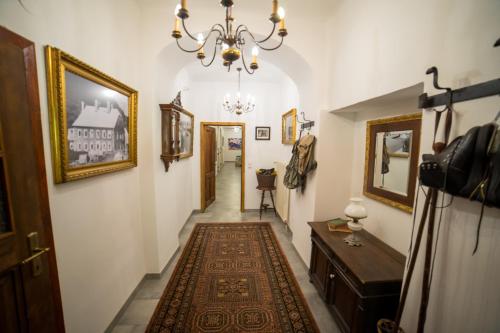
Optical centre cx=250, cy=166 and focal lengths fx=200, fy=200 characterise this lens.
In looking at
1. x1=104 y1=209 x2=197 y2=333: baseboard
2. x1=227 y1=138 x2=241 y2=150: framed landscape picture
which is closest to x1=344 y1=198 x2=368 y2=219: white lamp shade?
x1=104 y1=209 x2=197 y2=333: baseboard

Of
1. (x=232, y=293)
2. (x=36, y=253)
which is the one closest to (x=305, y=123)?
(x=232, y=293)

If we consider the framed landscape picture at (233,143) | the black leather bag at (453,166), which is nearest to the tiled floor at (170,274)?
the black leather bag at (453,166)

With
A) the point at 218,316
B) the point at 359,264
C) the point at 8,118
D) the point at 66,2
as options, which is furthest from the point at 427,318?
the point at 66,2

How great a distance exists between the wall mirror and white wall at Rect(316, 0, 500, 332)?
19 centimetres

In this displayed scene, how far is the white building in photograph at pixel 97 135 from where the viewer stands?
4.43ft

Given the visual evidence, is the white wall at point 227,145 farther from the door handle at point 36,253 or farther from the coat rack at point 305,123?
the door handle at point 36,253

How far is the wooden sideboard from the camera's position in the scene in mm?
1417

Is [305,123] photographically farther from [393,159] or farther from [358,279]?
[358,279]

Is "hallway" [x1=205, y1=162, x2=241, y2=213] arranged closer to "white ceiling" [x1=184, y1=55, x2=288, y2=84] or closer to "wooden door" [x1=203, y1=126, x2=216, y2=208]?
"wooden door" [x1=203, y1=126, x2=216, y2=208]

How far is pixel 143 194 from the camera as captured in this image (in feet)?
7.47

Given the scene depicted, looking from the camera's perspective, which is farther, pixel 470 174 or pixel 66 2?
pixel 66 2

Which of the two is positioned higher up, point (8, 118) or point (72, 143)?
point (8, 118)

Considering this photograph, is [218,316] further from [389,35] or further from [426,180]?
[389,35]

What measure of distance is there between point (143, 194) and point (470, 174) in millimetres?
2601
